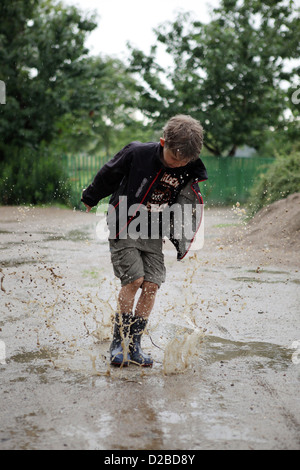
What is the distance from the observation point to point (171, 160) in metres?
3.38

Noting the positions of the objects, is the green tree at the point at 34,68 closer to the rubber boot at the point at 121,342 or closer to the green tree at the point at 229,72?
the green tree at the point at 229,72

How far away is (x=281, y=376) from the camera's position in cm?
342

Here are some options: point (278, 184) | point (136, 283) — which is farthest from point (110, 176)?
point (278, 184)

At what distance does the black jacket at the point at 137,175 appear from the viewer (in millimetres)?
3402

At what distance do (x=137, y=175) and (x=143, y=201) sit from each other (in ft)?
0.54

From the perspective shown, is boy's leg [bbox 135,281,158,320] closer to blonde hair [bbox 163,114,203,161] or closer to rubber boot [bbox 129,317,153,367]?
rubber boot [bbox 129,317,153,367]

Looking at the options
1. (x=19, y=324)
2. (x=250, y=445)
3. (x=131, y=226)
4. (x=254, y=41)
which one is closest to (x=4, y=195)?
(x=254, y=41)

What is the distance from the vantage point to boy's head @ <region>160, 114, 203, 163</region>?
3264 millimetres

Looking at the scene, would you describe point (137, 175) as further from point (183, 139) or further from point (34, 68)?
point (34, 68)

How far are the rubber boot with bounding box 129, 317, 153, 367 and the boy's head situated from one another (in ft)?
3.55

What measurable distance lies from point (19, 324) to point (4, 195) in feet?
41.6

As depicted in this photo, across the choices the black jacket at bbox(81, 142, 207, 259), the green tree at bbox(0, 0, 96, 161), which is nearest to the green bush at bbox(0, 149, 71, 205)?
the green tree at bbox(0, 0, 96, 161)

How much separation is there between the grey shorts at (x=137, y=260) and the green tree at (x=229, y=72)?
16990mm

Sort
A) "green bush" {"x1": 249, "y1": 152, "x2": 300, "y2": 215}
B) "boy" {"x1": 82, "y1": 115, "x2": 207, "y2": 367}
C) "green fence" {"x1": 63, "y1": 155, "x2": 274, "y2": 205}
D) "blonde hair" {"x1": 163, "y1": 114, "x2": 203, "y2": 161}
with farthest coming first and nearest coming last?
"green fence" {"x1": 63, "y1": 155, "x2": 274, "y2": 205} → "green bush" {"x1": 249, "y1": 152, "x2": 300, "y2": 215} → "boy" {"x1": 82, "y1": 115, "x2": 207, "y2": 367} → "blonde hair" {"x1": 163, "y1": 114, "x2": 203, "y2": 161}
